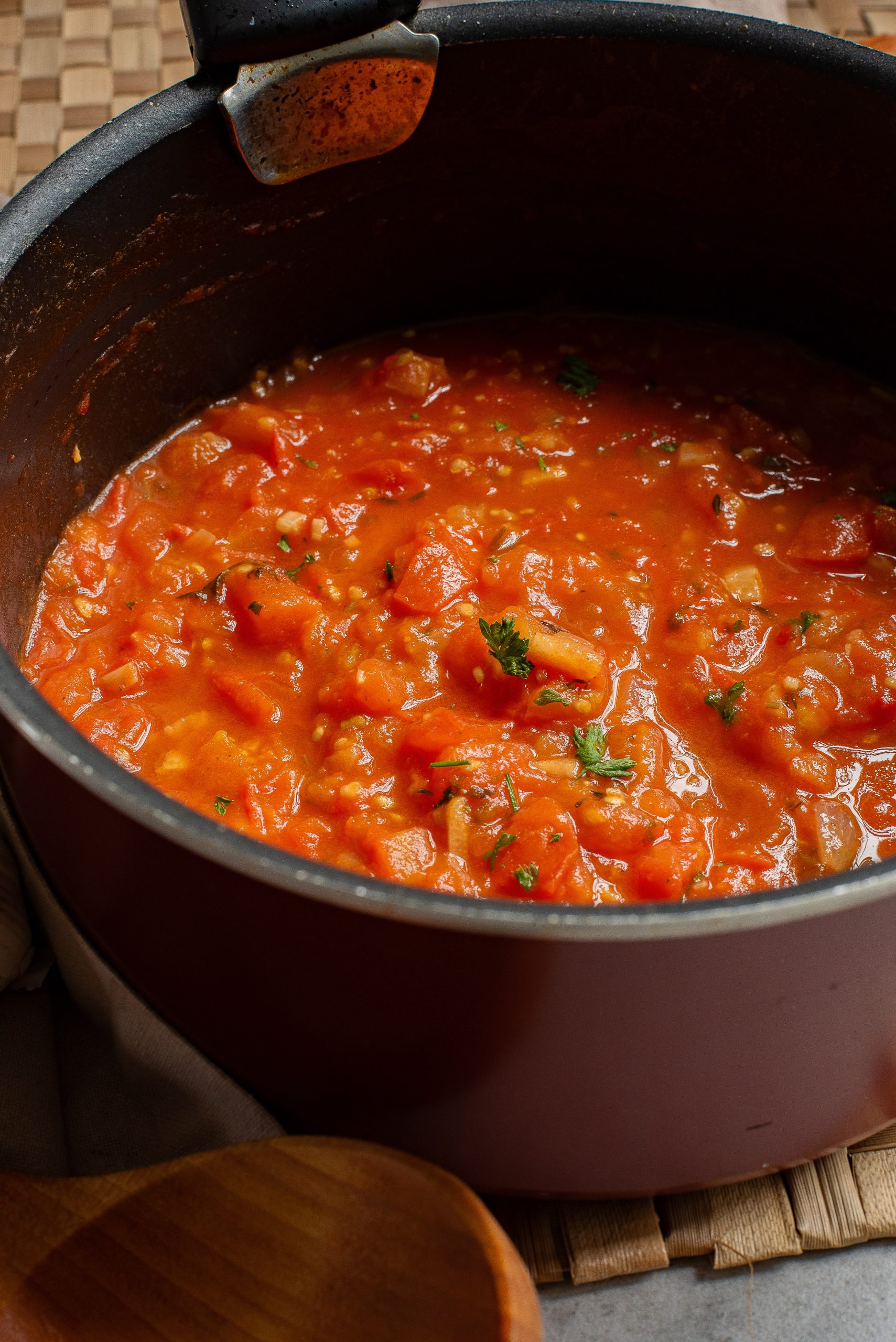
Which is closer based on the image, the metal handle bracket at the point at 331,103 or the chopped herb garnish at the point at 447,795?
the chopped herb garnish at the point at 447,795

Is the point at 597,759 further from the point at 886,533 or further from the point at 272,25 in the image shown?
the point at 272,25

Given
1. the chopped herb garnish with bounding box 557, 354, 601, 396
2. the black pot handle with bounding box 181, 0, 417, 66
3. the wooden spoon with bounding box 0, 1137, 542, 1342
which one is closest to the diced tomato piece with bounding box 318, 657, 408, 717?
the wooden spoon with bounding box 0, 1137, 542, 1342

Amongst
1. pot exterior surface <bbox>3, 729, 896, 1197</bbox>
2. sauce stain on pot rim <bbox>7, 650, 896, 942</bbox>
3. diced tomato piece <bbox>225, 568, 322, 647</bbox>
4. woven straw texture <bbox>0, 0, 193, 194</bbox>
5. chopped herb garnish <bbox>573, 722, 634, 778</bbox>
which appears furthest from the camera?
woven straw texture <bbox>0, 0, 193, 194</bbox>

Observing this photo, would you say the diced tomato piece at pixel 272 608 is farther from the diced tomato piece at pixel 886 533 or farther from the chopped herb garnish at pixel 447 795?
the diced tomato piece at pixel 886 533

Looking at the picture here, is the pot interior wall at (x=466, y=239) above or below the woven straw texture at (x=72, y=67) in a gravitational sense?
below

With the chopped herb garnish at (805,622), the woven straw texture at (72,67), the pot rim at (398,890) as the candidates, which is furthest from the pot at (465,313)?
the woven straw texture at (72,67)

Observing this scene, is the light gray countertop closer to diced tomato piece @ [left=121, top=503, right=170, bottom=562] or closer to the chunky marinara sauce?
the chunky marinara sauce

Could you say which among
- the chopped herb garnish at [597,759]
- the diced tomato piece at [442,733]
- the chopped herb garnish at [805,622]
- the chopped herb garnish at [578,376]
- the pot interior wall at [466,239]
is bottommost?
the chopped herb garnish at [597,759]
